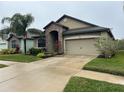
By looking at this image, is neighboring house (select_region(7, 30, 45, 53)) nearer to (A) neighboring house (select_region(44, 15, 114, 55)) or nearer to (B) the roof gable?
(A) neighboring house (select_region(44, 15, 114, 55))

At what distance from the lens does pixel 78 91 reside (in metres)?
5.59

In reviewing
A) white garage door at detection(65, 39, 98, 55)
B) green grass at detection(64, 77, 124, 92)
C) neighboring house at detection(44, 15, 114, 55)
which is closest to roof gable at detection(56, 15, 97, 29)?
neighboring house at detection(44, 15, 114, 55)

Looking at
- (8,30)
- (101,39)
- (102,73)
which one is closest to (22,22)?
(8,30)

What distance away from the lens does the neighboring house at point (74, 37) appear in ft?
55.4

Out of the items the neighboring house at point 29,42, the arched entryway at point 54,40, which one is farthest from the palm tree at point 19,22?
the arched entryway at point 54,40

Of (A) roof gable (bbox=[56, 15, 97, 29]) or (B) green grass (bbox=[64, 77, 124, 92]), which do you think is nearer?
(B) green grass (bbox=[64, 77, 124, 92])

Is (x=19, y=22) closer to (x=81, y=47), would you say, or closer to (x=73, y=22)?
(x=73, y=22)

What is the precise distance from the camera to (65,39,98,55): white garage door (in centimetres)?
1710

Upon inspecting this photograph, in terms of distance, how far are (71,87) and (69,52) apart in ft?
42.2

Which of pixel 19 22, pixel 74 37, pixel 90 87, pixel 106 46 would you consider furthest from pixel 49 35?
pixel 90 87

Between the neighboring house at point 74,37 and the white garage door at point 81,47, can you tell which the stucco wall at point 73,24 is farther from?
the white garage door at point 81,47

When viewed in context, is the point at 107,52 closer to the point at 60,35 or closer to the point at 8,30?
the point at 60,35

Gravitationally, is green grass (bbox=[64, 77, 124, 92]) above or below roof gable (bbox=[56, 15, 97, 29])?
below

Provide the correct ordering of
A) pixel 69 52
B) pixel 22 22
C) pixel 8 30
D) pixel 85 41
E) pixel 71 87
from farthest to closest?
pixel 8 30
pixel 22 22
pixel 69 52
pixel 85 41
pixel 71 87
